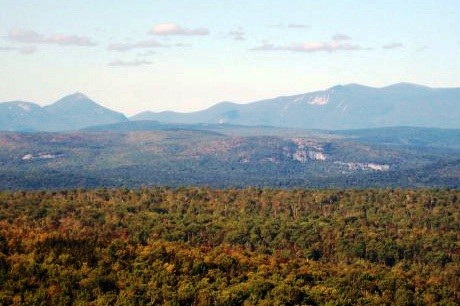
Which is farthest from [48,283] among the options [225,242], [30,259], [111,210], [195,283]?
[111,210]

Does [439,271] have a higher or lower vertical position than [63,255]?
lower

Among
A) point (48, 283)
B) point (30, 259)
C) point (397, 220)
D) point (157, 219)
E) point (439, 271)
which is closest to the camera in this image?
point (48, 283)

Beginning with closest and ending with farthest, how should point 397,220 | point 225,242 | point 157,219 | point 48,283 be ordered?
point 48,283 < point 225,242 < point 157,219 < point 397,220

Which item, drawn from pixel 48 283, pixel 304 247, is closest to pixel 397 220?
pixel 304 247

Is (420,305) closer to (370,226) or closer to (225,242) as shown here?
(225,242)

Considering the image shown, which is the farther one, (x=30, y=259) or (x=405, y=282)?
(x=405, y=282)

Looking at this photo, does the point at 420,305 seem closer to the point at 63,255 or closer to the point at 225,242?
the point at 63,255
